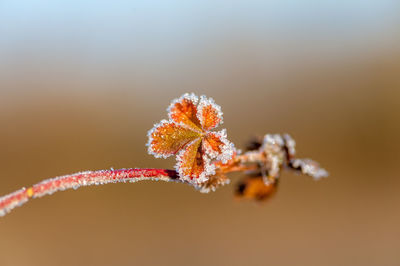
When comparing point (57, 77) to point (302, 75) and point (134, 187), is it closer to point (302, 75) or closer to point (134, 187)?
point (134, 187)

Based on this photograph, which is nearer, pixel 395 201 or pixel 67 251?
pixel 67 251

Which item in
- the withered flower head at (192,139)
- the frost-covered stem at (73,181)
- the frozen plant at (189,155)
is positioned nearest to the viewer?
the frost-covered stem at (73,181)

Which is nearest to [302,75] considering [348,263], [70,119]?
[348,263]

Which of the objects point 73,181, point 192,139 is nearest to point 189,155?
point 192,139

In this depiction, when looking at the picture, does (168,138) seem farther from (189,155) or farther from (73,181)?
(73,181)

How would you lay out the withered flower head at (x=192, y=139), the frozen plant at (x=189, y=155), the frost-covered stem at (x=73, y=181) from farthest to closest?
the withered flower head at (x=192, y=139) < the frozen plant at (x=189, y=155) < the frost-covered stem at (x=73, y=181)
